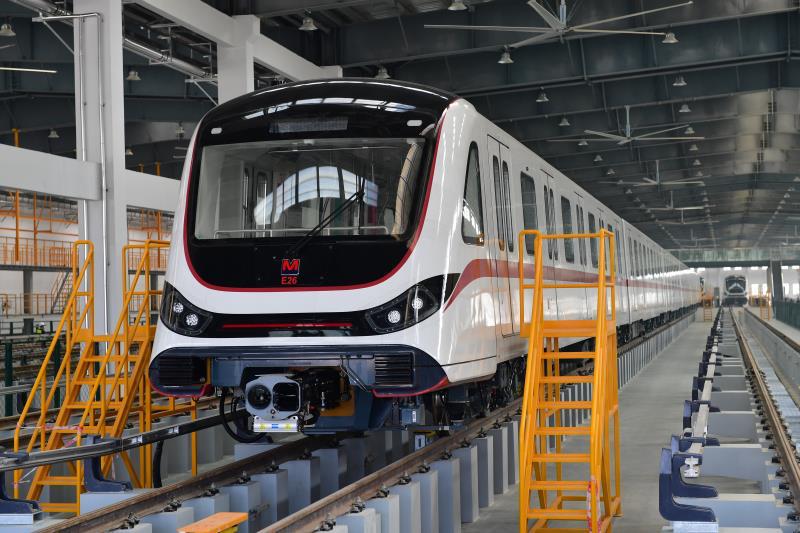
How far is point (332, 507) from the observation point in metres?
7.20

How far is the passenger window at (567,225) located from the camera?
14.1 m

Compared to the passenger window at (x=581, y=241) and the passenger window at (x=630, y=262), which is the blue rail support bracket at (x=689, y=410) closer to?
the passenger window at (x=581, y=241)

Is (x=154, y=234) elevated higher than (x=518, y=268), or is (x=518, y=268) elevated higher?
(x=154, y=234)

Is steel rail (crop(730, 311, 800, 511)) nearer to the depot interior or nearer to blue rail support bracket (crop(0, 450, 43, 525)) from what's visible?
the depot interior

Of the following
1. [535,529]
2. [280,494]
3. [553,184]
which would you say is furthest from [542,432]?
[553,184]

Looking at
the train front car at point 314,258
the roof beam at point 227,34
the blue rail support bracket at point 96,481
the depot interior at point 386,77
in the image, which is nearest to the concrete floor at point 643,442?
the depot interior at point 386,77

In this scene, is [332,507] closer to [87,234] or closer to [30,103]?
[87,234]

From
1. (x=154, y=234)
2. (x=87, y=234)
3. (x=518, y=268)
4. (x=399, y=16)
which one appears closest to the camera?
(x=518, y=268)

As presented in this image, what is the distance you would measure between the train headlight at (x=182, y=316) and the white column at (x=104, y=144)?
5251 millimetres

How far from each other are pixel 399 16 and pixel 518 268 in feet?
32.1

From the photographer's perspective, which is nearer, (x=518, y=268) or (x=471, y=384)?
(x=471, y=384)

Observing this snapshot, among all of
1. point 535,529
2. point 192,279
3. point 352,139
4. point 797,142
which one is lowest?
point 535,529

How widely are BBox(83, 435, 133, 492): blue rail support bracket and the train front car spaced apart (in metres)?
0.78

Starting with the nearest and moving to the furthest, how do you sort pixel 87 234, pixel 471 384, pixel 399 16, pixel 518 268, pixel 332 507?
1. pixel 332 507
2. pixel 471 384
3. pixel 518 268
4. pixel 87 234
5. pixel 399 16
